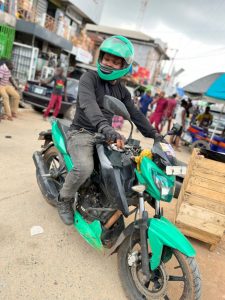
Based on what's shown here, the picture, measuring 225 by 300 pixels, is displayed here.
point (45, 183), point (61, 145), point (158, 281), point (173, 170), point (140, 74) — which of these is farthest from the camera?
Answer: point (140, 74)

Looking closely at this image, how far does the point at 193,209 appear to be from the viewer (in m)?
3.58

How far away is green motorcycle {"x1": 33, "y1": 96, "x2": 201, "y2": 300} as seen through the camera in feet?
7.25

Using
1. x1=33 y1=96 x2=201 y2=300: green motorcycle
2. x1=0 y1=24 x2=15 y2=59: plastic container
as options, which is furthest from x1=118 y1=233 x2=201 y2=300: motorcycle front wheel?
x1=0 y1=24 x2=15 y2=59: plastic container

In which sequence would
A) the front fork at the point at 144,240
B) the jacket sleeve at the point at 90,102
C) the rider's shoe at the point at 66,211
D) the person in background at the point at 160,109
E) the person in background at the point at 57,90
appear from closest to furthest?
the front fork at the point at 144,240
the jacket sleeve at the point at 90,102
the rider's shoe at the point at 66,211
the person in background at the point at 57,90
the person in background at the point at 160,109

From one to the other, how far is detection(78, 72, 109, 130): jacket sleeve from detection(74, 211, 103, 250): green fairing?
975mm

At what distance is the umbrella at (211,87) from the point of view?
7453 millimetres

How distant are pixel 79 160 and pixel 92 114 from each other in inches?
19.0

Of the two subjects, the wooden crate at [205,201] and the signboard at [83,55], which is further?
the signboard at [83,55]

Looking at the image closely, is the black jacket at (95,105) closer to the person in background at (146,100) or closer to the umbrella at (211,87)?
the umbrella at (211,87)

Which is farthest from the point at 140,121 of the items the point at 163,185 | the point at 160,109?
the point at 160,109

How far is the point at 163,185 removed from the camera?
220 centimetres

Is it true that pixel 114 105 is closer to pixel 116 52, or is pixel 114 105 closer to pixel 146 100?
pixel 116 52

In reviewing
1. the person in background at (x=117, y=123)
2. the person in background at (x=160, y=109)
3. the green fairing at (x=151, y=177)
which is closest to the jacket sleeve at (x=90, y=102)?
the green fairing at (x=151, y=177)

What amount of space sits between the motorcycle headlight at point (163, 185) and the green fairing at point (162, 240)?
0.77 feet
